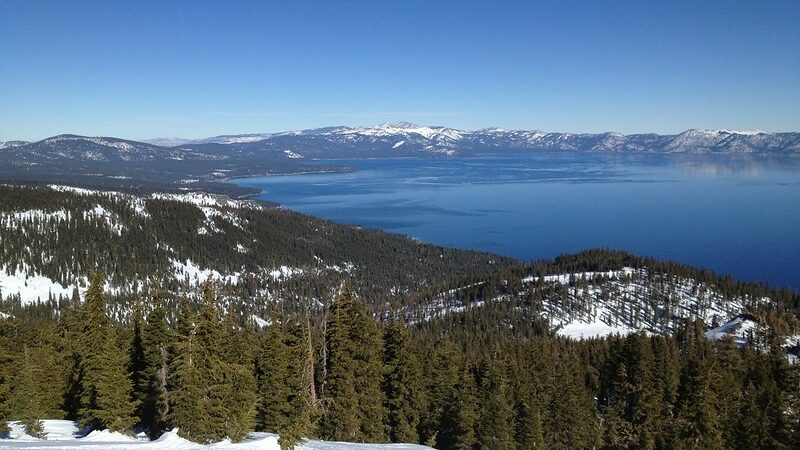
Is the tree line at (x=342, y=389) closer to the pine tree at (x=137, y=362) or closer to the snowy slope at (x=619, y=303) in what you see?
the pine tree at (x=137, y=362)

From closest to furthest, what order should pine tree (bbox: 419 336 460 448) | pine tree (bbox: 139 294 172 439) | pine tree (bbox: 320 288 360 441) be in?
1. pine tree (bbox: 139 294 172 439)
2. pine tree (bbox: 320 288 360 441)
3. pine tree (bbox: 419 336 460 448)

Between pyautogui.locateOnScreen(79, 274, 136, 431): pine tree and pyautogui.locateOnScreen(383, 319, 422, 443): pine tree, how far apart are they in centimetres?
1920

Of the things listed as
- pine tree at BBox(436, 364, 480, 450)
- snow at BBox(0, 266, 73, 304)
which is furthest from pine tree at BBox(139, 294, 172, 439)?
snow at BBox(0, 266, 73, 304)

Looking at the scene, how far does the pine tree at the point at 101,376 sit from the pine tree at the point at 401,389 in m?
19.2

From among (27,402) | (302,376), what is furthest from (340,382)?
(27,402)

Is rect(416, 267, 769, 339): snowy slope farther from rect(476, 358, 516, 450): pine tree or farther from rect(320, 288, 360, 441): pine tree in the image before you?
rect(320, 288, 360, 441): pine tree

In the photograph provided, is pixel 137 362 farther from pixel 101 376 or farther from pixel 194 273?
pixel 194 273

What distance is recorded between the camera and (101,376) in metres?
31.1

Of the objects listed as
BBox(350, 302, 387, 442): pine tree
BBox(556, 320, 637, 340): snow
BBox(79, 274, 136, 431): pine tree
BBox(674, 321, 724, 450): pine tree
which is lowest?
BBox(556, 320, 637, 340): snow

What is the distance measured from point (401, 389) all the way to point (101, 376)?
21.7 m

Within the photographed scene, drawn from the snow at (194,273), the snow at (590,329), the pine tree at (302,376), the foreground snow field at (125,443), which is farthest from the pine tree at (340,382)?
the snow at (194,273)

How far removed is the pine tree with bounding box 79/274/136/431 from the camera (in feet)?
100

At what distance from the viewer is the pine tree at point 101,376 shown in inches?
1202

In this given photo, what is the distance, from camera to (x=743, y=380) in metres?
65.1
